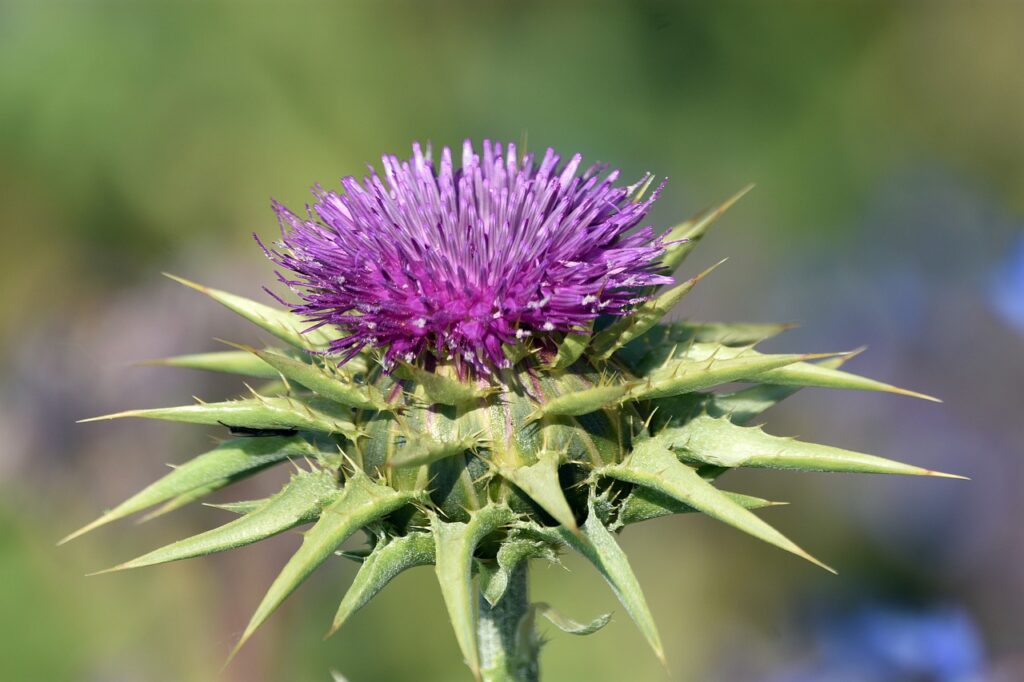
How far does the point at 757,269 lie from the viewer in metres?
7.79

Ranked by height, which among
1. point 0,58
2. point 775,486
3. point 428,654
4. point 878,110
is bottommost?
point 428,654

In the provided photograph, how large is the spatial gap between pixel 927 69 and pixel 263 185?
17.7 ft

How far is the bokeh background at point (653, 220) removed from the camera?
5777 mm

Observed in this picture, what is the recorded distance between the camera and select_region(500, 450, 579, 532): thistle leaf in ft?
8.20

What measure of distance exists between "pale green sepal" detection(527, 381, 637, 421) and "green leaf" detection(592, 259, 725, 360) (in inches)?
7.6

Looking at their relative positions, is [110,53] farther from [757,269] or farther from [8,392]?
[757,269]

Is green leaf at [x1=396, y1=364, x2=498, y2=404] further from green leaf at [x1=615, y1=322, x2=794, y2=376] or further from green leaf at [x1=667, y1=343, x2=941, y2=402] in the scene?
green leaf at [x1=667, y1=343, x2=941, y2=402]

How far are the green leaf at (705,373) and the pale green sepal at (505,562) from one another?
48 cm

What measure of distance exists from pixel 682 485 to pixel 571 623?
621 millimetres

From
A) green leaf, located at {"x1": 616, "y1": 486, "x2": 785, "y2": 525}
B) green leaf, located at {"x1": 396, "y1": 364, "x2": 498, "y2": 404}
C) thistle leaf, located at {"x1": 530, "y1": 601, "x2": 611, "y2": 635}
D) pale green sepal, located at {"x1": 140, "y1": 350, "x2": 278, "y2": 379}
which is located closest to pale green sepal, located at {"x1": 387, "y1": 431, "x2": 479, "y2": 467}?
green leaf, located at {"x1": 396, "y1": 364, "x2": 498, "y2": 404}

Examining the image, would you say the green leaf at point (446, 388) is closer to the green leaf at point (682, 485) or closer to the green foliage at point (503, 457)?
the green foliage at point (503, 457)

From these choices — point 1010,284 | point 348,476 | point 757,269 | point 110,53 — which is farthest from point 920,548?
point 110,53

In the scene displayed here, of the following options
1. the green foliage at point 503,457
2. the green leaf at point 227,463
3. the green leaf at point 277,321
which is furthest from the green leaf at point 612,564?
the green leaf at point 277,321

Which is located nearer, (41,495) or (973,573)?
(973,573)
